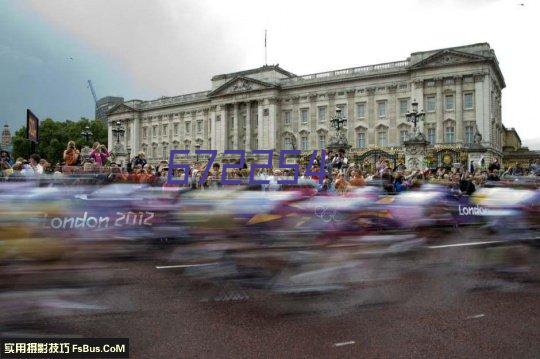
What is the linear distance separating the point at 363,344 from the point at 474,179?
650 inches

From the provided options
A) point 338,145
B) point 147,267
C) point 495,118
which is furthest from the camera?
point 495,118

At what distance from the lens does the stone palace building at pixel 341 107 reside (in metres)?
58.7

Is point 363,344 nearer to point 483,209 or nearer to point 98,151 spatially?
point 483,209

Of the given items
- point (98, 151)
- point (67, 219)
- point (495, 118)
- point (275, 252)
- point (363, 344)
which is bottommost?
point (363, 344)

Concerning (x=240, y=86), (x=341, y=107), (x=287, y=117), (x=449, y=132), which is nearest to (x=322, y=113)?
(x=341, y=107)

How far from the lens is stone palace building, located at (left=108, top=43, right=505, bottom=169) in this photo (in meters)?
58.7

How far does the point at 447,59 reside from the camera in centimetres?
5950

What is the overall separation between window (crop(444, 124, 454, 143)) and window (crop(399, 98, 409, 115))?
20.2 feet

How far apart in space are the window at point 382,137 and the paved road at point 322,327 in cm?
6004

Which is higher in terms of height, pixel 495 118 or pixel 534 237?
pixel 495 118

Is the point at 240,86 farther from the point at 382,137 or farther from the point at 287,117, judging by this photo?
the point at 382,137

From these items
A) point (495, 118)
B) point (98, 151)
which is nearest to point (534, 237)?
point (98, 151)

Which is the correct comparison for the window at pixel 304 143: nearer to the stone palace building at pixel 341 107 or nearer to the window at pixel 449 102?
the stone palace building at pixel 341 107

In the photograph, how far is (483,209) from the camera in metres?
12.0
